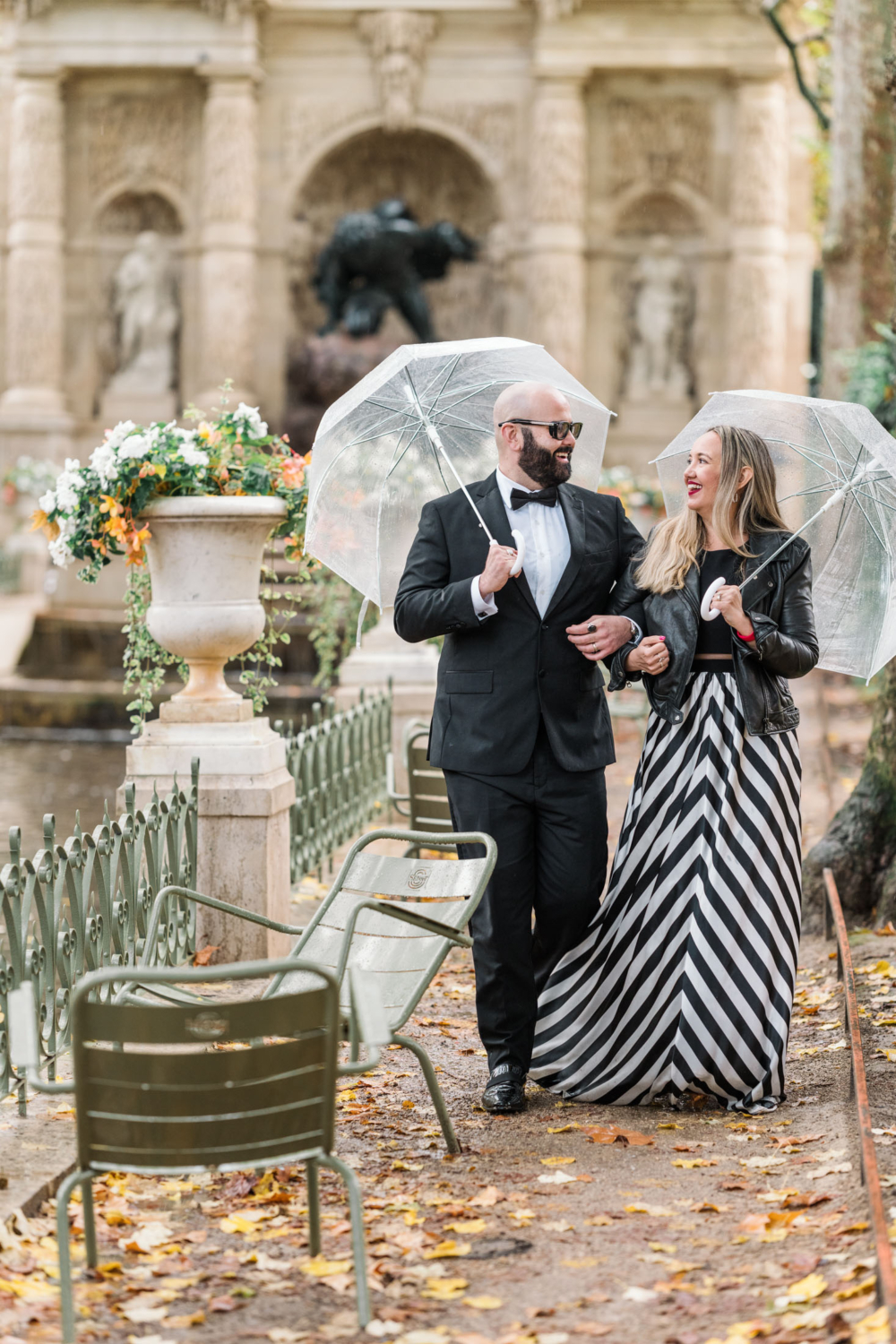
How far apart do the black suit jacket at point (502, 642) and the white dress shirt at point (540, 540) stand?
0.02 metres

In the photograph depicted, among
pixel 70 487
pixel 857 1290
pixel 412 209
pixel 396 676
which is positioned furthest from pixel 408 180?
pixel 857 1290

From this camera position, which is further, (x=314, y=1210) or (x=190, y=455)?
(x=190, y=455)

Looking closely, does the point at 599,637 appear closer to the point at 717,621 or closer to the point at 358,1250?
the point at 717,621

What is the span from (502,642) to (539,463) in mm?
507

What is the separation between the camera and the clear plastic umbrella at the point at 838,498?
186 inches

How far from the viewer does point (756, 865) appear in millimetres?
4562

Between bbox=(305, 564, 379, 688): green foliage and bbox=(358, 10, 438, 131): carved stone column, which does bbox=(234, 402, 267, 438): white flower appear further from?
bbox=(358, 10, 438, 131): carved stone column

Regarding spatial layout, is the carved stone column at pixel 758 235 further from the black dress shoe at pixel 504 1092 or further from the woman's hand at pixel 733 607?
the black dress shoe at pixel 504 1092

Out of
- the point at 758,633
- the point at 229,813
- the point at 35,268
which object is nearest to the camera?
the point at 758,633

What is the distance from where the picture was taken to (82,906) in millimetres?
4719

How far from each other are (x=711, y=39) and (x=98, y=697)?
11.9 metres

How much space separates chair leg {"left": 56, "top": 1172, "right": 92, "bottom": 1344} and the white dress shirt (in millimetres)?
2046

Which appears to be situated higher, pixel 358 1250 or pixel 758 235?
pixel 758 235

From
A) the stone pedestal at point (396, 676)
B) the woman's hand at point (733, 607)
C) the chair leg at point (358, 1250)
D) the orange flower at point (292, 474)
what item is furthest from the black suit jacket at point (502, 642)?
the stone pedestal at point (396, 676)
